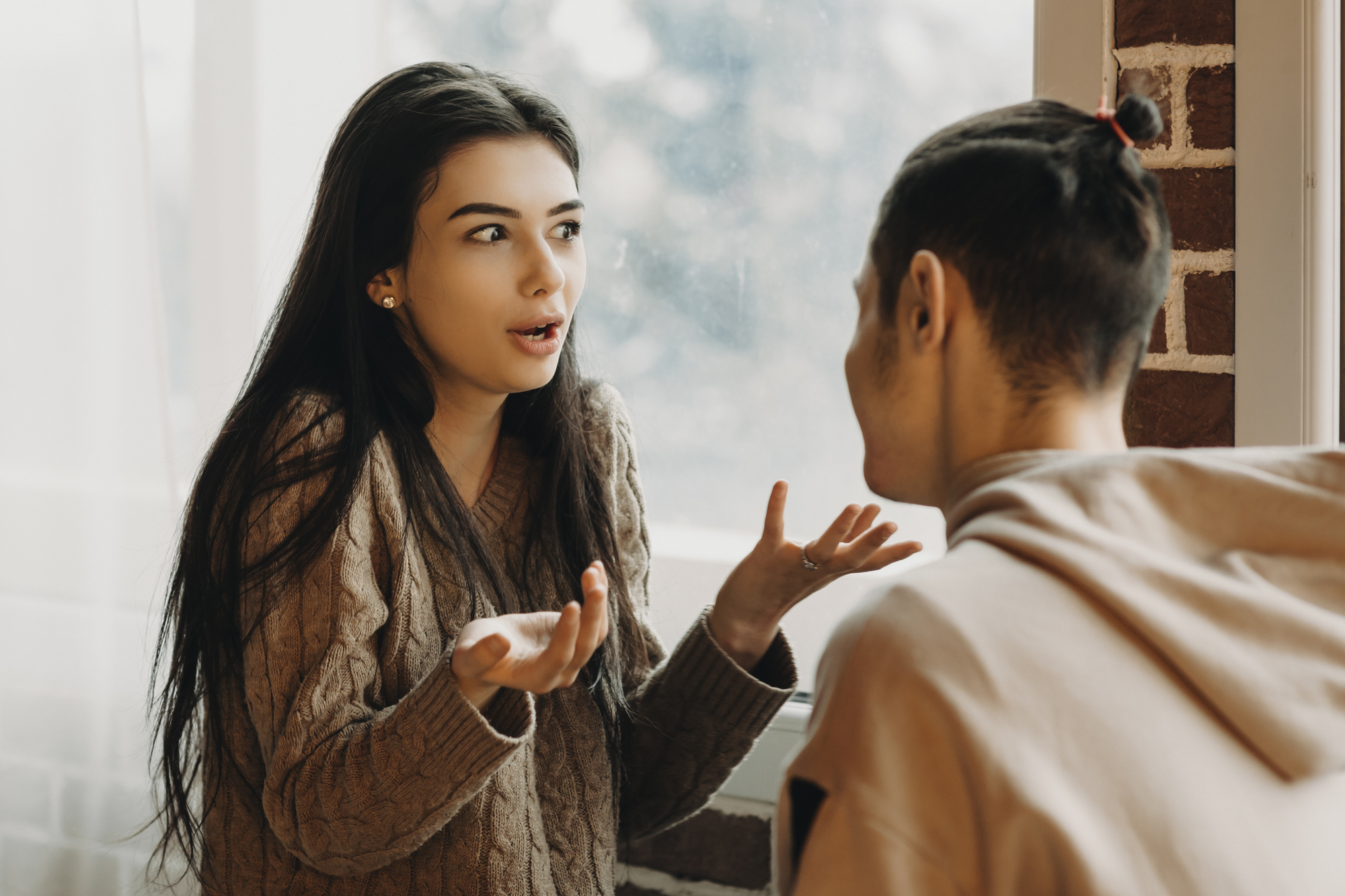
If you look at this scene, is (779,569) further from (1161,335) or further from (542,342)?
(1161,335)

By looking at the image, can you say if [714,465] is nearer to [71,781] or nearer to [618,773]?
[618,773]

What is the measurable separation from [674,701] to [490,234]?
59cm

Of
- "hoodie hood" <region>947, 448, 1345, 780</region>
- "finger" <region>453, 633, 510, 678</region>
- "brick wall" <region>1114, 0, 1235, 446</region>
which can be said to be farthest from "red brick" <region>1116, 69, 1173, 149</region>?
"finger" <region>453, 633, 510, 678</region>

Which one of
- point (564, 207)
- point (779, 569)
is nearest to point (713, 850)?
point (779, 569)

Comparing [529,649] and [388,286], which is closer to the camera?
[529,649]

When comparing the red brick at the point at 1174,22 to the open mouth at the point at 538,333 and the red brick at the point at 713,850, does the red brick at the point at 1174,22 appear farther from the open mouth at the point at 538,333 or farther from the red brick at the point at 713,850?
the red brick at the point at 713,850

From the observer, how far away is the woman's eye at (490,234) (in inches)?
43.2

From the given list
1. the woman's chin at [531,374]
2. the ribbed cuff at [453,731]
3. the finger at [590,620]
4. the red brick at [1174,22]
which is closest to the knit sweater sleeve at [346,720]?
the ribbed cuff at [453,731]

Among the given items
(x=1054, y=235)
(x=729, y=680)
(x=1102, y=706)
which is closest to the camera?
(x=1102, y=706)

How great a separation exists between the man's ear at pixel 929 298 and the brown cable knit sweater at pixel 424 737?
0.49m

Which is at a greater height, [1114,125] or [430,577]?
[1114,125]

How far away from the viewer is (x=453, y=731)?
909 mm

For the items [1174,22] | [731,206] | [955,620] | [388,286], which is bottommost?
[955,620]

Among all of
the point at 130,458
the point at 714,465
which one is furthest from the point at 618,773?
the point at 130,458
